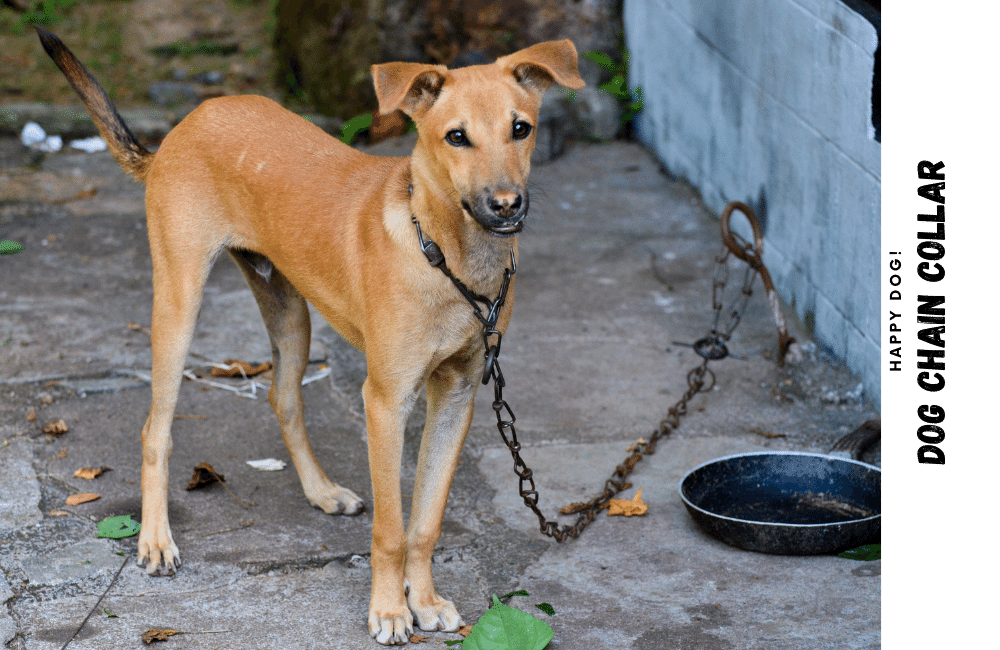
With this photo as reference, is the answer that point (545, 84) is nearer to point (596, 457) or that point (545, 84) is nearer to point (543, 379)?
point (596, 457)

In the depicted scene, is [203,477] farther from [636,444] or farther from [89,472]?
[636,444]

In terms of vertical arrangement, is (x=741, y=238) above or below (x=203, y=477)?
above

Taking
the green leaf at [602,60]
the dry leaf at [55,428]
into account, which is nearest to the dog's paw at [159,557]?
the dry leaf at [55,428]

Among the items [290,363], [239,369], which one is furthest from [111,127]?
[239,369]

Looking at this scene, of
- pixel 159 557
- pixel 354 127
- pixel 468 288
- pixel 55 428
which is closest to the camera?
pixel 468 288

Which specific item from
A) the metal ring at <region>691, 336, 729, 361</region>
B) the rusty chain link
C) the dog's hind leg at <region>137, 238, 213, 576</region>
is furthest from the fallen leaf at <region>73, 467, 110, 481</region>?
the metal ring at <region>691, 336, 729, 361</region>

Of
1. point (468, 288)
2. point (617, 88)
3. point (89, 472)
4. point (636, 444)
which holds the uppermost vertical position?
point (468, 288)

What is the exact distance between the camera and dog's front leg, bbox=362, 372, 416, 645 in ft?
10.7

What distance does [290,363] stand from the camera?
13.5 feet

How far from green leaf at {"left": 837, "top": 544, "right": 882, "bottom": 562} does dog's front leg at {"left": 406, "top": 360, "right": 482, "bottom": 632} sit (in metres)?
1.41

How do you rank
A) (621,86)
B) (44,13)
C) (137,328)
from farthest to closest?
1. (44,13)
2. (621,86)
3. (137,328)

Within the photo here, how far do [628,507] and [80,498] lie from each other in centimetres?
213

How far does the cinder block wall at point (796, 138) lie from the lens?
484 centimetres

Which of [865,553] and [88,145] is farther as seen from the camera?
[88,145]
